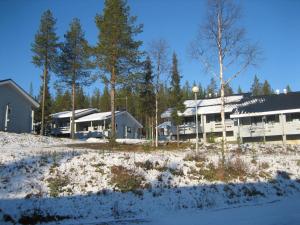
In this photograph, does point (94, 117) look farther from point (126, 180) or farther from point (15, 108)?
point (126, 180)

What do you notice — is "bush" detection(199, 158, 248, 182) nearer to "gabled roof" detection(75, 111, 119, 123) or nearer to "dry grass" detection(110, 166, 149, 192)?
"dry grass" detection(110, 166, 149, 192)

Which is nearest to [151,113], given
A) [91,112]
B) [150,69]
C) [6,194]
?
[150,69]

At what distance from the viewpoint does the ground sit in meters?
10.8

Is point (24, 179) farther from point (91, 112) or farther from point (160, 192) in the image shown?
point (91, 112)

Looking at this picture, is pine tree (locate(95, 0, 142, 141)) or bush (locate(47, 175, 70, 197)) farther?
pine tree (locate(95, 0, 142, 141))

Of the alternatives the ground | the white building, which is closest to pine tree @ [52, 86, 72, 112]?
the white building

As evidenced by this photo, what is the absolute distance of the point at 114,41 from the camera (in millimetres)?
27078

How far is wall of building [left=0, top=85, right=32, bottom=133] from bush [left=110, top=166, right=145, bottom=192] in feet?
78.3

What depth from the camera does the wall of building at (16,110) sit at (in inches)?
1363

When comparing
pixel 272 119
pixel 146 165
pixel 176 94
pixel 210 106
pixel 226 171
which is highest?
pixel 176 94

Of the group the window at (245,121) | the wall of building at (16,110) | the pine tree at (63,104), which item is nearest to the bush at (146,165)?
the wall of building at (16,110)

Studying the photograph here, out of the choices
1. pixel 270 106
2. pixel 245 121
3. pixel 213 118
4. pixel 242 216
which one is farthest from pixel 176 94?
pixel 242 216

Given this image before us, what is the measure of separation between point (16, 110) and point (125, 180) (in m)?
26.1

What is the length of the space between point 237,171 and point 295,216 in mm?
6278
